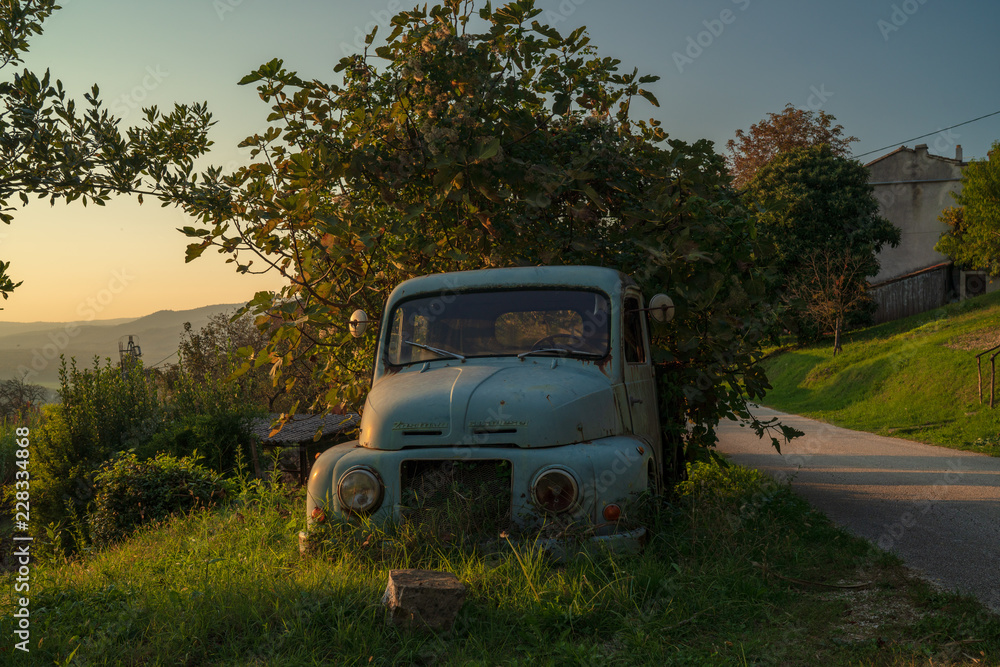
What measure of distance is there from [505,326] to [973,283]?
38.0 m

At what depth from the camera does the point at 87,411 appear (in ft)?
36.0

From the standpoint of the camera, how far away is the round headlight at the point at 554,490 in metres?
4.52

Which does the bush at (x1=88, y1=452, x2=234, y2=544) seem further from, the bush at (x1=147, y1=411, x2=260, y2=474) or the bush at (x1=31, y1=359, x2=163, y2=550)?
the bush at (x1=147, y1=411, x2=260, y2=474)

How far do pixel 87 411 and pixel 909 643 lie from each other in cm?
1067

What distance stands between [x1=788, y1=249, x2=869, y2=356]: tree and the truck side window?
2578 centimetres

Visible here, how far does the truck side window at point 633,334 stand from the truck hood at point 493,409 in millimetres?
637

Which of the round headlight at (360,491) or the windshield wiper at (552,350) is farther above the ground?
the windshield wiper at (552,350)

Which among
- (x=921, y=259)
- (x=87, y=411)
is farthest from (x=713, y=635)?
(x=921, y=259)

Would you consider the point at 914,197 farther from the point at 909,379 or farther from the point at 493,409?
the point at 493,409

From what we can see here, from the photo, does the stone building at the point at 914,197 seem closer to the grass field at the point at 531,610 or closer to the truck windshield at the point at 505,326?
the truck windshield at the point at 505,326

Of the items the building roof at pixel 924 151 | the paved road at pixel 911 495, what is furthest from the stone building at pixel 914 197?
the paved road at pixel 911 495

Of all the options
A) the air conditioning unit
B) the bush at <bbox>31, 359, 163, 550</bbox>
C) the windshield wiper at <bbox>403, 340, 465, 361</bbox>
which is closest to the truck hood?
the windshield wiper at <bbox>403, 340, 465, 361</bbox>

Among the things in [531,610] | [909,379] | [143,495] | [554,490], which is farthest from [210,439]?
[909,379]

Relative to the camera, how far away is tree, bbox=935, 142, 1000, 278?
3359cm
